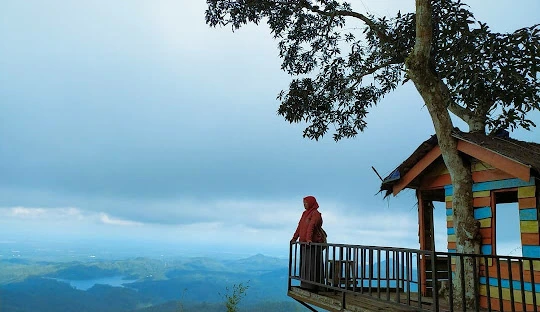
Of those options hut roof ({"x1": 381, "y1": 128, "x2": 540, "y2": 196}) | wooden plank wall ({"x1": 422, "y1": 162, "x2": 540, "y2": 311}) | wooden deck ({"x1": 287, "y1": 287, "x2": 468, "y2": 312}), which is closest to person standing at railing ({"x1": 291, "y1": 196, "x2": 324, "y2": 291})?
wooden deck ({"x1": 287, "y1": 287, "x2": 468, "y2": 312})

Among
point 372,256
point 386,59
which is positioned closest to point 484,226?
point 372,256

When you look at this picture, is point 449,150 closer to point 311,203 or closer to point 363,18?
point 311,203

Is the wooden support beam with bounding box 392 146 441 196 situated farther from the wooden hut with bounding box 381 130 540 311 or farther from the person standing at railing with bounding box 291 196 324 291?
the person standing at railing with bounding box 291 196 324 291

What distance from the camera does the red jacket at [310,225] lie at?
32.1ft

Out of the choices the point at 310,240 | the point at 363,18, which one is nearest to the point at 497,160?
the point at 310,240

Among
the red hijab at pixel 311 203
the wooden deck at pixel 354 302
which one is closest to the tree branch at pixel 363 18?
the red hijab at pixel 311 203

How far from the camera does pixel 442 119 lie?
1023 cm

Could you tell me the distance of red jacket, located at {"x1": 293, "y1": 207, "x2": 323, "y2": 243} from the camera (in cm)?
978

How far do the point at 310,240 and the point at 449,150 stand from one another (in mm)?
3684

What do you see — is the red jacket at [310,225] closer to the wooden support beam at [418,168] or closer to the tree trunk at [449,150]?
the wooden support beam at [418,168]

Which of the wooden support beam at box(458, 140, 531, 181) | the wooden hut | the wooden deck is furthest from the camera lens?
the wooden hut

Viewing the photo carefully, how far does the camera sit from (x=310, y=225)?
386 inches

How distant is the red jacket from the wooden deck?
1.15 meters

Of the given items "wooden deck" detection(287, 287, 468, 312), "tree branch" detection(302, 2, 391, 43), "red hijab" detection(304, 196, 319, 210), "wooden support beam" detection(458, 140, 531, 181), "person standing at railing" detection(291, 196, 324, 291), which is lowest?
"wooden deck" detection(287, 287, 468, 312)
